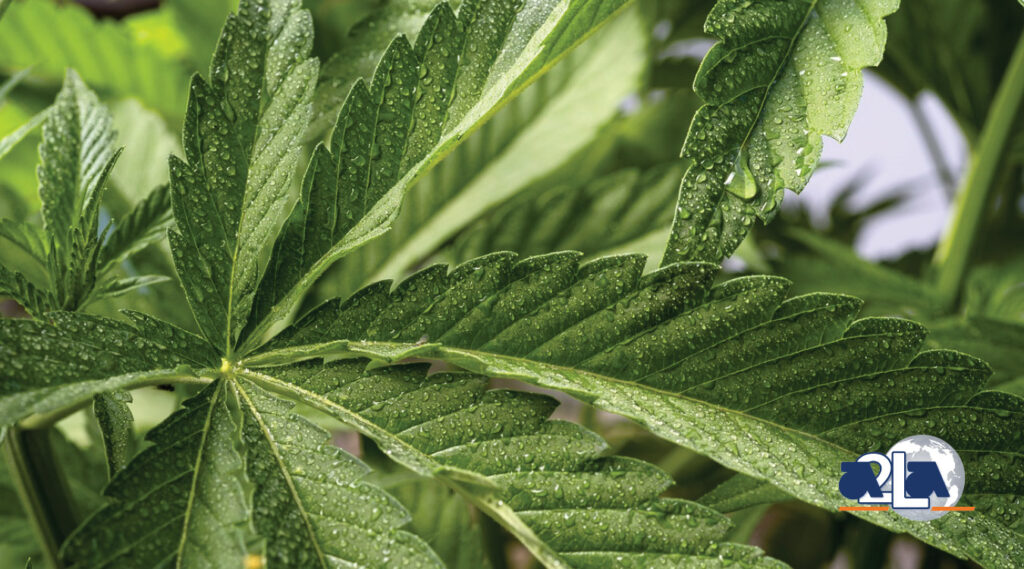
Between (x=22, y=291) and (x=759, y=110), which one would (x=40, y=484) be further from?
(x=759, y=110)

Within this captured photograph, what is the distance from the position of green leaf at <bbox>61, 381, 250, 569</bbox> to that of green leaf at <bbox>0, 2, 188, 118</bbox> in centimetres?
55

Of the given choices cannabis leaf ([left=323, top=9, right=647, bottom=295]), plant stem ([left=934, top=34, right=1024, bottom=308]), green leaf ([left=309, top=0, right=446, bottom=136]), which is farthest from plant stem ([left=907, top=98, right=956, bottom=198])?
green leaf ([left=309, top=0, right=446, bottom=136])

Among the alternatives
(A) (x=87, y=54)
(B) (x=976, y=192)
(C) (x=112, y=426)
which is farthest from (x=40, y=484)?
(B) (x=976, y=192)

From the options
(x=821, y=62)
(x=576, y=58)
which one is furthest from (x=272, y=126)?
(x=576, y=58)

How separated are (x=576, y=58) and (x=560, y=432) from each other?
0.46 metres

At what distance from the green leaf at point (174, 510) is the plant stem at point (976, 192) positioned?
57cm

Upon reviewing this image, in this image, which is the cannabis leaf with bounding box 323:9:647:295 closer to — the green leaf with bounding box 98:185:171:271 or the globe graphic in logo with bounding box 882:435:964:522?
the green leaf with bounding box 98:185:171:271

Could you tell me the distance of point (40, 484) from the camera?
0.35 m

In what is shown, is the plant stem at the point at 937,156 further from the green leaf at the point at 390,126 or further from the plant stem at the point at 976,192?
the green leaf at the point at 390,126

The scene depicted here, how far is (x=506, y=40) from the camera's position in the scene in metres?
0.35

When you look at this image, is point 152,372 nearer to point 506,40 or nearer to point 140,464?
point 140,464

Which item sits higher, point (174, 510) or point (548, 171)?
point (548, 171)

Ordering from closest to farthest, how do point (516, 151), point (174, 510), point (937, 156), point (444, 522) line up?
point (174, 510) < point (444, 522) < point (516, 151) < point (937, 156)

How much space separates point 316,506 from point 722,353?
0.17 metres
